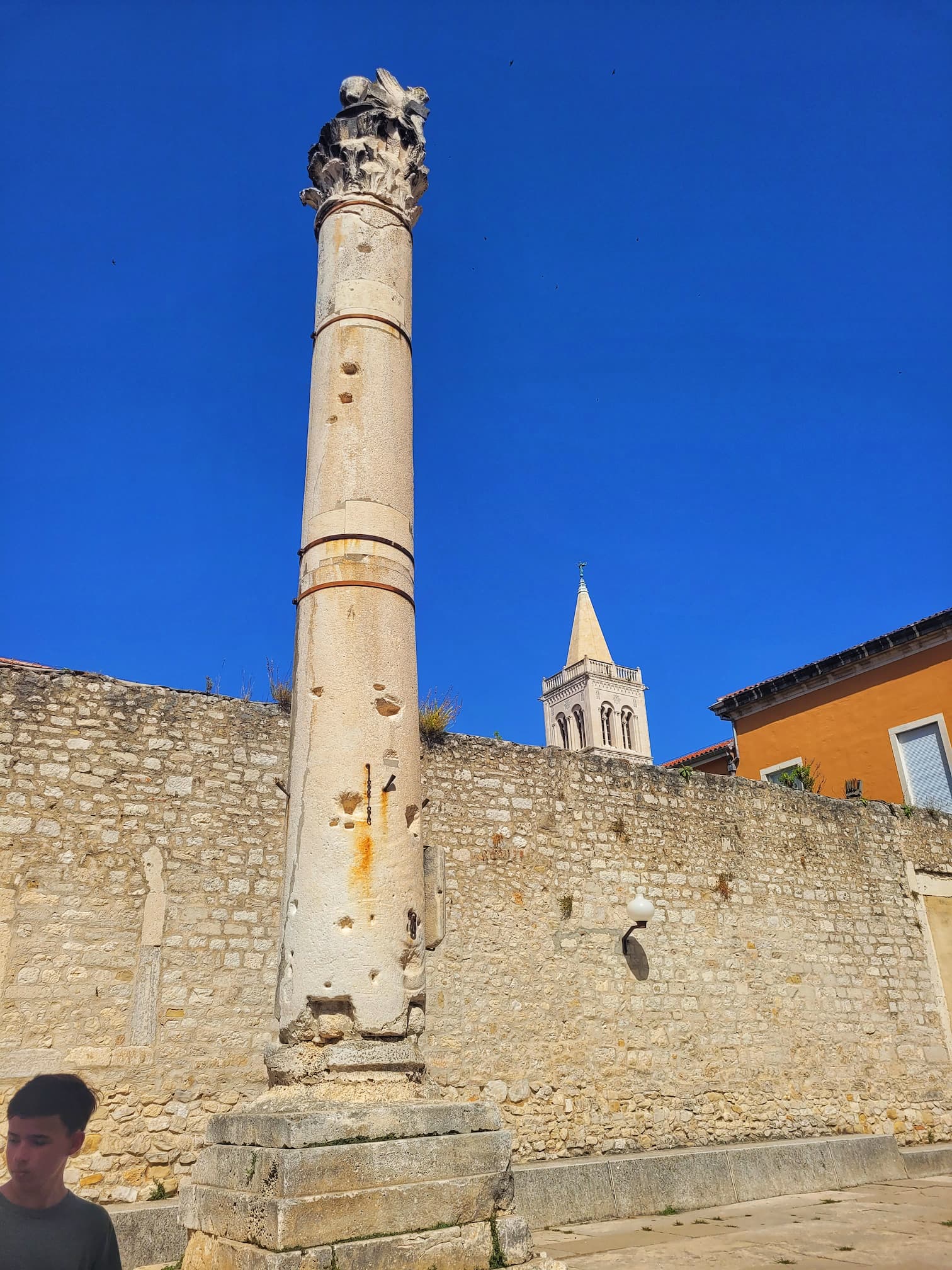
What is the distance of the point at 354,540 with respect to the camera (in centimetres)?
495

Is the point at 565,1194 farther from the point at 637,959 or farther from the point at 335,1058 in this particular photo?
the point at 335,1058

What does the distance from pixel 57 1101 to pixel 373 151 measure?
18.3 feet

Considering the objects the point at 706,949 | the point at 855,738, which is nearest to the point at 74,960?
the point at 706,949

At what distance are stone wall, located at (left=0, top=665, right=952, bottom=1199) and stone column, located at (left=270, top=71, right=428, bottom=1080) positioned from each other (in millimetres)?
1171

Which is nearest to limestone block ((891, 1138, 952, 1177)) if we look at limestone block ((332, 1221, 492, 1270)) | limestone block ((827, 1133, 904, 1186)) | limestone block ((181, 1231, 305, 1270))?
limestone block ((827, 1133, 904, 1186))

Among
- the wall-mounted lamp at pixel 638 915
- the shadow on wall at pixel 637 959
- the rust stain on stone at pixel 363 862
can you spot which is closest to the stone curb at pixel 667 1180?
the shadow on wall at pixel 637 959

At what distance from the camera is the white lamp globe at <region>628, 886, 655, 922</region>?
32.2 ft

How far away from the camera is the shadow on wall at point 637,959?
9.91 metres

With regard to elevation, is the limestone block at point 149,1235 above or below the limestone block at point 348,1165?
below

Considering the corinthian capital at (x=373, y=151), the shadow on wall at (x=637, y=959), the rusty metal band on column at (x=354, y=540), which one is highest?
the corinthian capital at (x=373, y=151)

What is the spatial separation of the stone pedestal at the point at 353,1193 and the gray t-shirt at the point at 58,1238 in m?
0.76

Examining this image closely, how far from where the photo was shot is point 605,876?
33.2 feet

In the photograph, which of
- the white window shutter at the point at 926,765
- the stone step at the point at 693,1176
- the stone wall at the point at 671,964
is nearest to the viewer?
the stone step at the point at 693,1176

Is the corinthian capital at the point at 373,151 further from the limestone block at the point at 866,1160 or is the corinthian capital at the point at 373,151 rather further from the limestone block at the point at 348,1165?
the limestone block at the point at 866,1160
